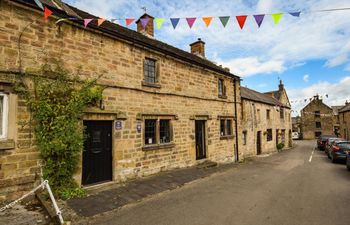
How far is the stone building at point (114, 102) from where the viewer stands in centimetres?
594

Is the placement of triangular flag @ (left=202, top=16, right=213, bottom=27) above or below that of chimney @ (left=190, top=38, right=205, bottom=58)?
below

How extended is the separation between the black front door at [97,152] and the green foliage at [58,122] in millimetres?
557

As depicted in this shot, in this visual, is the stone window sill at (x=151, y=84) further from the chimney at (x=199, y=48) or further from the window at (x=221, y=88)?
the chimney at (x=199, y=48)

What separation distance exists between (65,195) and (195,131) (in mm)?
7525

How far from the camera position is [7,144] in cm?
570

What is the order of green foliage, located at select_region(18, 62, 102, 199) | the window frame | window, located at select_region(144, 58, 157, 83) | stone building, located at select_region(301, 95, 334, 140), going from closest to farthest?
the window frame
green foliage, located at select_region(18, 62, 102, 199)
window, located at select_region(144, 58, 157, 83)
stone building, located at select_region(301, 95, 334, 140)

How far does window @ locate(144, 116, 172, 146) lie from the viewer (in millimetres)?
9602

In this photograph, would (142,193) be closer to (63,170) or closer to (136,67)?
(63,170)

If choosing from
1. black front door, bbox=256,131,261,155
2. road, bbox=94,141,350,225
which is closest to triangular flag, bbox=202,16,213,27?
road, bbox=94,141,350,225

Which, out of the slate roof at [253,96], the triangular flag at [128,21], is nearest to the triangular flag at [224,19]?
the triangular flag at [128,21]

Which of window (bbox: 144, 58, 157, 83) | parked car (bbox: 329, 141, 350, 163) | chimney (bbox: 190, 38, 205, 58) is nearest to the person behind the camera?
window (bbox: 144, 58, 157, 83)

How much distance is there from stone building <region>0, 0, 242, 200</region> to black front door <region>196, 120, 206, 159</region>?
6 cm

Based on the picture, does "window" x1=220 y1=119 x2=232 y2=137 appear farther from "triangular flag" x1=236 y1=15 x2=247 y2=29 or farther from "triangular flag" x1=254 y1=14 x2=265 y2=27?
"triangular flag" x1=254 y1=14 x2=265 y2=27

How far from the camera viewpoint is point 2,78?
571 cm
